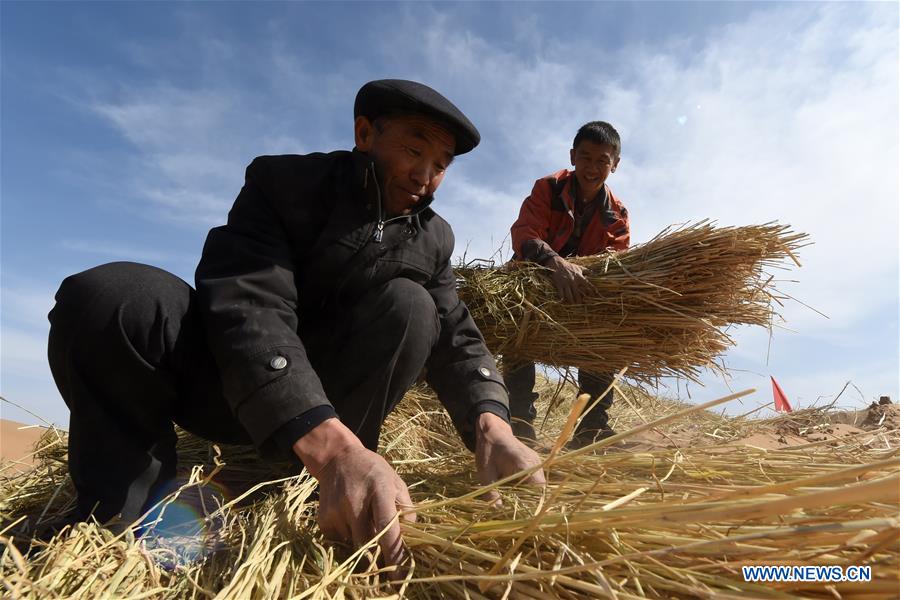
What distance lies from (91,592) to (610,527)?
79cm

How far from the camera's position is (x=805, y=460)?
1.17 meters

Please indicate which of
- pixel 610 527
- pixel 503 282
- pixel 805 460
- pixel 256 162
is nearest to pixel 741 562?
pixel 610 527

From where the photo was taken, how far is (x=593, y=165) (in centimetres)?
351

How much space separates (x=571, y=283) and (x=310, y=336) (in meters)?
1.47

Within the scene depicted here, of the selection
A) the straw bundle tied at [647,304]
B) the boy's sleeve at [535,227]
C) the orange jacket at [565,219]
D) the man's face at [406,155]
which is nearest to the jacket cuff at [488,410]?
the man's face at [406,155]

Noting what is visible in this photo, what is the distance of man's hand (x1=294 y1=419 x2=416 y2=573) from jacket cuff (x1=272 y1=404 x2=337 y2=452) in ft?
0.07

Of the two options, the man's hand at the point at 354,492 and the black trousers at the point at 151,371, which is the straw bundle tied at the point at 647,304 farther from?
the man's hand at the point at 354,492

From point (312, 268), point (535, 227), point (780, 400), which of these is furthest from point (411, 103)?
point (780, 400)

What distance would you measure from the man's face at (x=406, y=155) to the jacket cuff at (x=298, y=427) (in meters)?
0.75

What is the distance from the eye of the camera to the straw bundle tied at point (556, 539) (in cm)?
61

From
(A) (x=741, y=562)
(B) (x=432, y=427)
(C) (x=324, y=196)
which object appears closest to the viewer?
(A) (x=741, y=562)

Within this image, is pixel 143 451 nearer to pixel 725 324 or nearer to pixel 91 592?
pixel 91 592

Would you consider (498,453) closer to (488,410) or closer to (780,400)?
(488,410)

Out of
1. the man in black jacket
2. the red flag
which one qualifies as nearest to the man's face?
the man in black jacket
